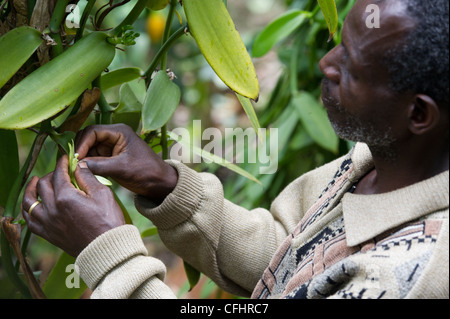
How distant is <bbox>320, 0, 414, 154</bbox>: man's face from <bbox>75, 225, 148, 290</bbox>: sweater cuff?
0.32m

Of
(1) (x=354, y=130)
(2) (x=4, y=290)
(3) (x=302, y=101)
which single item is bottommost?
(2) (x=4, y=290)

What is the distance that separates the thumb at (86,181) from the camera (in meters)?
0.84

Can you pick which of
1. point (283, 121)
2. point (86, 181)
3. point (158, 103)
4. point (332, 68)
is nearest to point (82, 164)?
point (86, 181)

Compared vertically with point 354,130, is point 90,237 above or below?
below

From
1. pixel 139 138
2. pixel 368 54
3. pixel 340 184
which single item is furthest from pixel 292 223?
pixel 368 54

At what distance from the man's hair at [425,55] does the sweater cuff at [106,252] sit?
39 cm

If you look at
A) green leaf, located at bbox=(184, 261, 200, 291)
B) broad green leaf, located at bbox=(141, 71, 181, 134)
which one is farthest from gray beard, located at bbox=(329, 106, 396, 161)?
green leaf, located at bbox=(184, 261, 200, 291)

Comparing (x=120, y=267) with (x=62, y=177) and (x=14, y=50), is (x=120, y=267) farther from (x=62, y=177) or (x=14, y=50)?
(x=14, y=50)

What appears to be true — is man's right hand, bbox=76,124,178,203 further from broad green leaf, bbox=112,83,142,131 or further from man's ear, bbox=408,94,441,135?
man's ear, bbox=408,94,441,135

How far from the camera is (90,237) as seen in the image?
0.82 meters

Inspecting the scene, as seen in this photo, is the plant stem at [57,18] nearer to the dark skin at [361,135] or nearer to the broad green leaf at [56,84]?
the broad green leaf at [56,84]

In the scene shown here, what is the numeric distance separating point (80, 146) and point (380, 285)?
45cm

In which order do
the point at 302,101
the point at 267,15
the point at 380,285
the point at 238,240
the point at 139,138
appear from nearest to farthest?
the point at 380,285
the point at 139,138
the point at 238,240
the point at 302,101
the point at 267,15
